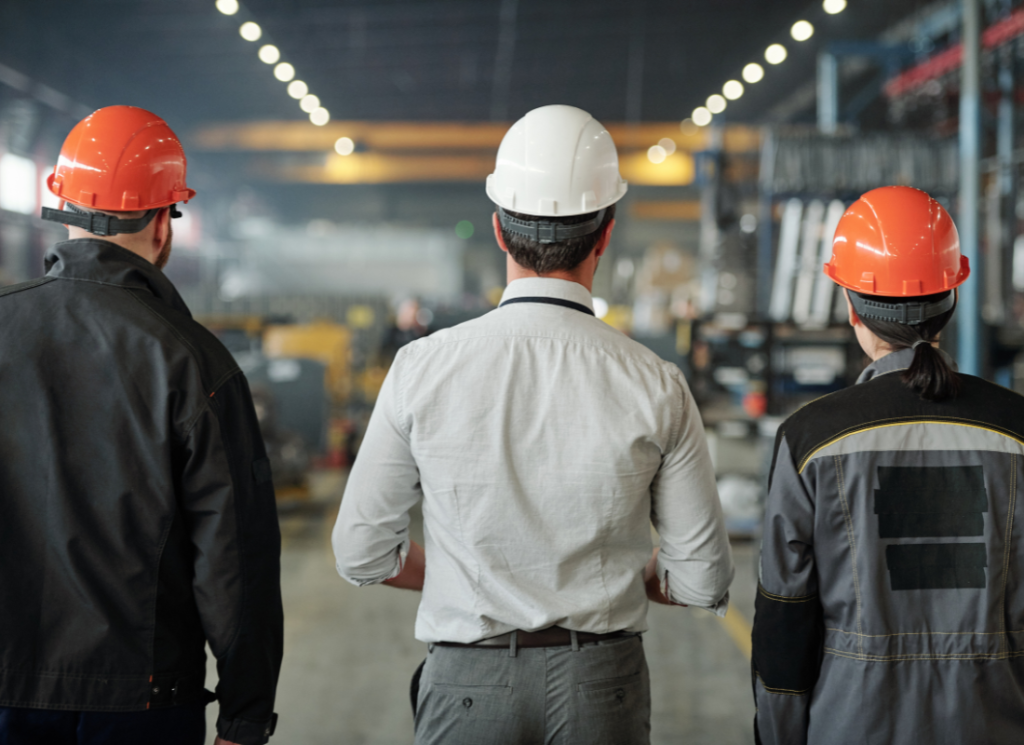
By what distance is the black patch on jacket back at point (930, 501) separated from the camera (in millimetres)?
1679

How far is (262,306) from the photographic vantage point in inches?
653

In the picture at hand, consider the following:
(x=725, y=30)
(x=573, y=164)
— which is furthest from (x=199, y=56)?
(x=573, y=164)

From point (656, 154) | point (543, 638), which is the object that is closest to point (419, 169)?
point (656, 154)

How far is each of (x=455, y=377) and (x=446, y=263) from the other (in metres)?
20.1

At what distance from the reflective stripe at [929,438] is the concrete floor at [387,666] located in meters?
2.39

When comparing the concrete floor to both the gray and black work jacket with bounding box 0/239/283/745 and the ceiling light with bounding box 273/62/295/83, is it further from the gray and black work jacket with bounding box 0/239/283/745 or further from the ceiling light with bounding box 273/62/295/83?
the ceiling light with bounding box 273/62/295/83

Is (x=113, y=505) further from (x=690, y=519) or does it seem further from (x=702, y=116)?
(x=702, y=116)

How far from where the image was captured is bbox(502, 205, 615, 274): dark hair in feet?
5.27

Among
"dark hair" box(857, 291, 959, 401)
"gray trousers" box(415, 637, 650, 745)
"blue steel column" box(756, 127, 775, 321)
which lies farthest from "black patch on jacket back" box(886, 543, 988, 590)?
"blue steel column" box(756, 127, 775, 321)

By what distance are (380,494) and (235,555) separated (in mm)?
359

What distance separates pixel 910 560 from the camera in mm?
1681

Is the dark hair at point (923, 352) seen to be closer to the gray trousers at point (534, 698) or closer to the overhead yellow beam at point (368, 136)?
the gray trousers at point (534, 698)

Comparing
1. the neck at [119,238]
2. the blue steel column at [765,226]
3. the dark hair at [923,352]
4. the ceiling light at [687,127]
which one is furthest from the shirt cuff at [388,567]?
the ceiling light at [687,127]

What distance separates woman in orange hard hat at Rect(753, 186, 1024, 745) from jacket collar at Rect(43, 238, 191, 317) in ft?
4.71
